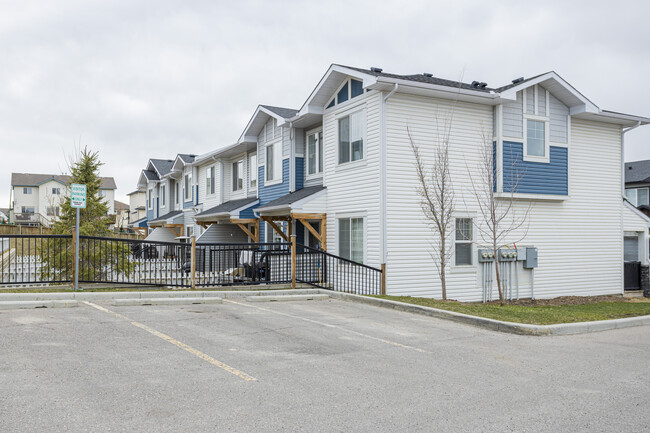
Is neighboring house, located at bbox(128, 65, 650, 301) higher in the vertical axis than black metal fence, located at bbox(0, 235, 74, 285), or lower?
higher

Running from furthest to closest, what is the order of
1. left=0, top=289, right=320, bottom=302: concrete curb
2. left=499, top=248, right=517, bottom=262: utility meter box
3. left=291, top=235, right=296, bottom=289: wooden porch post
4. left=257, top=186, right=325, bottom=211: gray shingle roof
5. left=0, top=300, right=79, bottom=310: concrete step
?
left=257, top=186, right=325, bottom=211: gray shingle roof < left=499, top=248, right=517, bottom=262: utility meter box < left=291, top=235, right=296, bottom=289: wooden porch post < left=0, top=289, right=320, bottom=302: concrete curb < left=0, top=300, right=79, bottom=310: concrete step

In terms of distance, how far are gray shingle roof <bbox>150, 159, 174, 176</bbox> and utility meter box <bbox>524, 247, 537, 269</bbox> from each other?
29.0 m

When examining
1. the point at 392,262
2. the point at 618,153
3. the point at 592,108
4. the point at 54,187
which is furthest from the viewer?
the point at 54,187

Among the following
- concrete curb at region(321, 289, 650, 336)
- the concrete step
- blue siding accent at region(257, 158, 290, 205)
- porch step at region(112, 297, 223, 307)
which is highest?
blue siding accent at region(257, 158, 290, 205)

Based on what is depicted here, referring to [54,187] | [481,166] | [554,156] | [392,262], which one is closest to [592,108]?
[554,156]

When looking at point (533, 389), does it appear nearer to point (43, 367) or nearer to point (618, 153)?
point (43, 367)

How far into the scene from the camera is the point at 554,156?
61.2 ft

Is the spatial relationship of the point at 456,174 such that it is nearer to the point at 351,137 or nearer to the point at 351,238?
the point at 351,137

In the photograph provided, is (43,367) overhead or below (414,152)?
below

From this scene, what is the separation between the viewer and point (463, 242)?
17.4 metres

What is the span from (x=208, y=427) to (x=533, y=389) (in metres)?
3.64

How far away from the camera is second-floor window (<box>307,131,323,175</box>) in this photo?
66.3ft

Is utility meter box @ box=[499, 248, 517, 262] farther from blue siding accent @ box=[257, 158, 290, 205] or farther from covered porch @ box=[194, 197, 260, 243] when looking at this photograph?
covered porch @ box=[194, 197, 260, 243]

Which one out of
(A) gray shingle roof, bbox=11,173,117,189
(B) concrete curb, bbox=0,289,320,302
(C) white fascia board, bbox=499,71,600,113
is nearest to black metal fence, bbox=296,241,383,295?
(B) concrete curb, bbox=0,289,320,302
